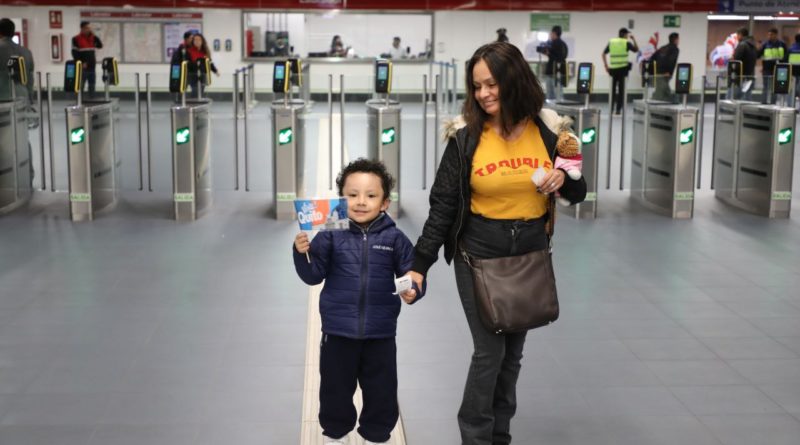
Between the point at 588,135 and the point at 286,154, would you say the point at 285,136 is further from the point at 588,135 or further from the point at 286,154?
the point at 588,135

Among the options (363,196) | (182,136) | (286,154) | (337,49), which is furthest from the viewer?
(337,49)

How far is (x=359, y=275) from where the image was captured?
141 inches

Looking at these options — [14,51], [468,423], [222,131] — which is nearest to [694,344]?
[468,423]

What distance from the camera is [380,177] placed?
3.59 meters

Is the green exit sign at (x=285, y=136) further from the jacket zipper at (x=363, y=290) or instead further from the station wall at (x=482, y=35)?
the station wall at (x=482, y=35)

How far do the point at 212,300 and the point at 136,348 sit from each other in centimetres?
96

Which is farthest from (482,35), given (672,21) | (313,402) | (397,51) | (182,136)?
(313,402)

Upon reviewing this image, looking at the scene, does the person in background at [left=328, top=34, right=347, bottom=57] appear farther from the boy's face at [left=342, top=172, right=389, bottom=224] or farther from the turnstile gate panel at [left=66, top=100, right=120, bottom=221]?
the boy's face at [left=342, top=172, right=389, bottom=224]

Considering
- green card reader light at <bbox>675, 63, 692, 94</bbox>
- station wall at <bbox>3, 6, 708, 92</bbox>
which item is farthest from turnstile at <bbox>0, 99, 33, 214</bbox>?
station wall at <bbox>3, 6, 708, 92</bbox>

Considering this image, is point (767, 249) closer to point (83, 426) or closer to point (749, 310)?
point (749, 310)

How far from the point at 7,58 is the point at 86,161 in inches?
84.2

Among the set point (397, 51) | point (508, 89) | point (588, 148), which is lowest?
point (588, 148)

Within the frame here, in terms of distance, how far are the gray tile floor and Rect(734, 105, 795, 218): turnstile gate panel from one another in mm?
482

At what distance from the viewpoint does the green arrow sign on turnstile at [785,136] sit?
28.9 ft
